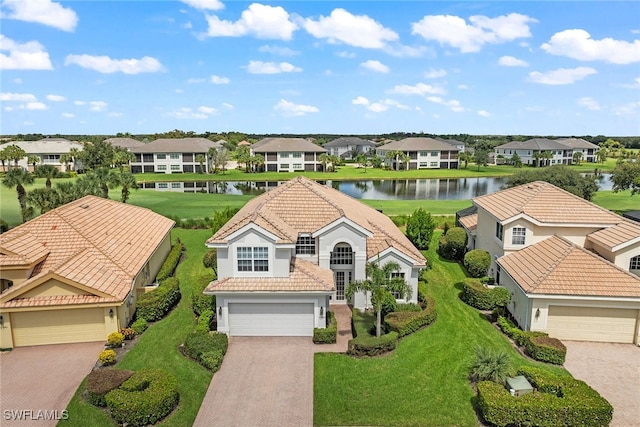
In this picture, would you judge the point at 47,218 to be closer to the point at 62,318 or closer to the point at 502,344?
the point at 62,318

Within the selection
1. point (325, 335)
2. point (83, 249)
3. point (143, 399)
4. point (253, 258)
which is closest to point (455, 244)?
point (325, 335)

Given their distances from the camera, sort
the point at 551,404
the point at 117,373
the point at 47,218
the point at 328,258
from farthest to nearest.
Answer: the point at 47,218, the point at 328,258, the point at 117,373, the point at 551,404

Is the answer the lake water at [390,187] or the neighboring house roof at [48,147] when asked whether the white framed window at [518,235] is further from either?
the neighboring house roof at [48,147]

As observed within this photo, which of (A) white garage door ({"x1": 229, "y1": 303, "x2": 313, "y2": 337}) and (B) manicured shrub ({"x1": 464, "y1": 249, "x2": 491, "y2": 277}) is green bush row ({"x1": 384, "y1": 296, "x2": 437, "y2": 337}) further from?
(B) manicured shrub ({"x1": 464, "y1": 249, "x2": 491, "y2": 277})

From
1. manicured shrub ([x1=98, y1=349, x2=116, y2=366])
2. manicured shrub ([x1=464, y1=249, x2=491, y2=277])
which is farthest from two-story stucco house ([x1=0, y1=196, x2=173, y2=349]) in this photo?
manicured shrub ([x1=464, y1=249, x2=491, y2=277])

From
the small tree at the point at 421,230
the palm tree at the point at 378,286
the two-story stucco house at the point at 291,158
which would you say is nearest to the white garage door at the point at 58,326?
the palm tree at the point at 378,286

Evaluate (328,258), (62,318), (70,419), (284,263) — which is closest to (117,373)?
(70,419)

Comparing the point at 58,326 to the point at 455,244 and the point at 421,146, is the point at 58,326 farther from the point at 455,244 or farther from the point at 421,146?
the point at 421,146
